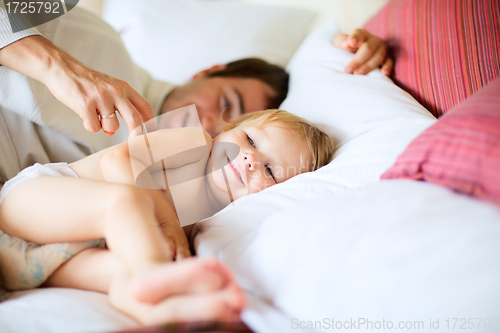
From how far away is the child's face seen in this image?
836 mm

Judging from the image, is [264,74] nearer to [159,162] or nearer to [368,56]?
[368,56]

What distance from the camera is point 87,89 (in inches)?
26.2

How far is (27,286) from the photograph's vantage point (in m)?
0.59

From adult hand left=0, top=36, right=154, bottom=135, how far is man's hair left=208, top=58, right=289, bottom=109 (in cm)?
59

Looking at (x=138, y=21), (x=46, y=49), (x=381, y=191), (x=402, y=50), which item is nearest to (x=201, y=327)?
(x=381, y=191)

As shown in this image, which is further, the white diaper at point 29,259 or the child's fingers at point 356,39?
the child's fingers at point 356,39

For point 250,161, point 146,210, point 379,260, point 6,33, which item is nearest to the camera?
point 379,260

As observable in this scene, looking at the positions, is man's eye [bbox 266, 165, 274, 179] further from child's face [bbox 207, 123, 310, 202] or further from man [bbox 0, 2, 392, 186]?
man [bbox 0, 2, 392, 186]

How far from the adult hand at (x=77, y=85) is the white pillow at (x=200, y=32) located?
862 mm

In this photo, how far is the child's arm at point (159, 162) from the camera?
635 mm

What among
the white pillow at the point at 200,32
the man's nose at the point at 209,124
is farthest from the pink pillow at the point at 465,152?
the white pillow at the point at 200,32

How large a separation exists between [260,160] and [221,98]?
0.43 m

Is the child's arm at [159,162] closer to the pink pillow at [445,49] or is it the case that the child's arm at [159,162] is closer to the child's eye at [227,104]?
the child's eye at [227,104]

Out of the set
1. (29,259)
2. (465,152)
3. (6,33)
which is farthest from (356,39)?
(29,259)
